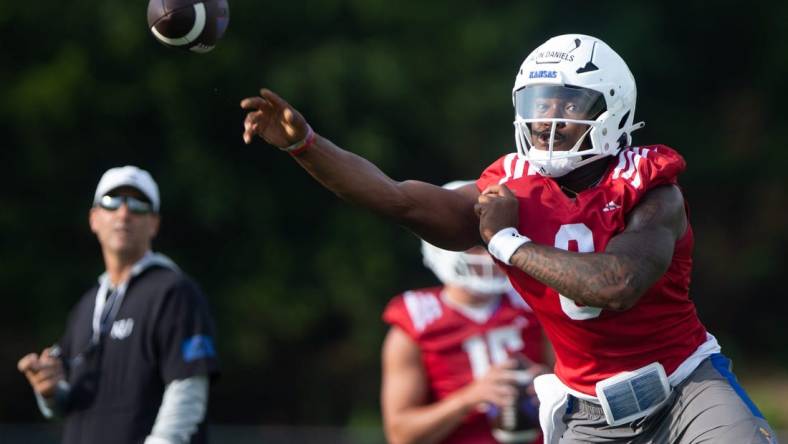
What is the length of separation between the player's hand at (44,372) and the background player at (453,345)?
1.53 meters

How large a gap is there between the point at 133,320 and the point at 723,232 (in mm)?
14621

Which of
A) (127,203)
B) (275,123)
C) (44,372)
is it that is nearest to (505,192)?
(275,123)

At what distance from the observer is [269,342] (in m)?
15.1

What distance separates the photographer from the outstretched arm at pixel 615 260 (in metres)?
3.72

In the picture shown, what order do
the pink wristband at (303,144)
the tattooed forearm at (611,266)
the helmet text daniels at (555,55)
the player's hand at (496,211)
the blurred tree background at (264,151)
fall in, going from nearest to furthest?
1. the tattooed forearm at (611,266)
2. the player's hand at (496,211)
3. the pink wristband at (303,144)
4. the helmet text daniels at (555,55)
5. the blurred tree background at (264,151)

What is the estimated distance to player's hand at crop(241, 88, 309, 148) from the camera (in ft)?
13.2

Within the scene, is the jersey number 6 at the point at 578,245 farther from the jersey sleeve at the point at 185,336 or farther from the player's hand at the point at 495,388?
the jersey sleeve at the point at 185,336

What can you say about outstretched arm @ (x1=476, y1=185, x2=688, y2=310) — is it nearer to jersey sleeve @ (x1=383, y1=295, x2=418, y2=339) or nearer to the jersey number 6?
the jersey number 6

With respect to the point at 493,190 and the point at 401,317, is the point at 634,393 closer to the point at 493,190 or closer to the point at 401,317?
the point at 493,190

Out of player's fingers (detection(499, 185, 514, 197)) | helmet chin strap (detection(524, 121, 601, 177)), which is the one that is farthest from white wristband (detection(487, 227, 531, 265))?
helmet chin strap (detection(524, 121, 601, 177))

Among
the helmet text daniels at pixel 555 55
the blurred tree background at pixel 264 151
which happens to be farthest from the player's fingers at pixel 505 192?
the blurred tree background at pixel 264 151

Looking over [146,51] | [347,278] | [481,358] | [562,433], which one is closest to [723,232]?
[347,278]

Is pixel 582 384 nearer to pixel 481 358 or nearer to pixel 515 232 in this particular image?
pixel 515 232

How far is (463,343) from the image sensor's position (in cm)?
582
